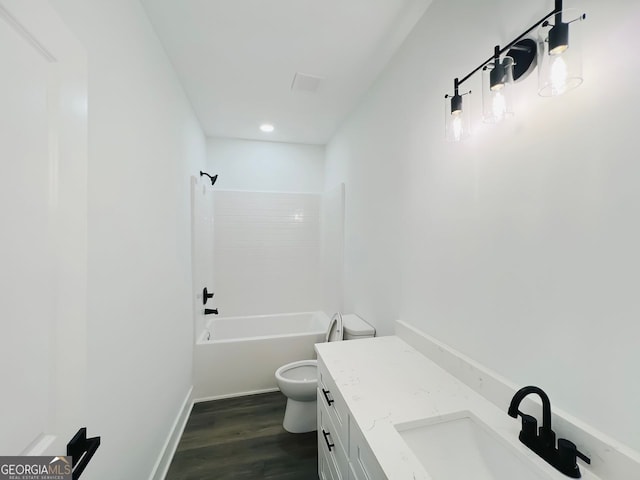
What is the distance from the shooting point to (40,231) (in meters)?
0.59

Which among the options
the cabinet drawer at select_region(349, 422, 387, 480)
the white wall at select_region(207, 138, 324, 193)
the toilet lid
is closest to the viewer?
the cabinet drawer at select_region(349, 422, 387, 480)

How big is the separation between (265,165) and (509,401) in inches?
126

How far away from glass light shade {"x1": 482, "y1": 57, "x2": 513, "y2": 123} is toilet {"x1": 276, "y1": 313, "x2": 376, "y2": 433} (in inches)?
62.4

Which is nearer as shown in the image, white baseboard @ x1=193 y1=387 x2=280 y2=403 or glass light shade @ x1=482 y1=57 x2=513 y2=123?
glass light shade @ x1=482 y1=57 x2=513 y2=123

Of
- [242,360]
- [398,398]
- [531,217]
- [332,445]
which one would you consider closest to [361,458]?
[398,398]

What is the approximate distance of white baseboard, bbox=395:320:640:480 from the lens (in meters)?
0.68

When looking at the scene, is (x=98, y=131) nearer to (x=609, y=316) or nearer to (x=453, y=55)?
(x=453, y=55)

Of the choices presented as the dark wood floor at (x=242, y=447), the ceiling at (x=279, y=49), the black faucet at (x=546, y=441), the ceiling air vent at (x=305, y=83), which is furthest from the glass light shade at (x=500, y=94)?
the dark wood floor at (x=242, y=447)

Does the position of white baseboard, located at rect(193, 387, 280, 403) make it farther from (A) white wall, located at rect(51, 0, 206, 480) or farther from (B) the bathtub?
(A) white wall, located at rect(51, 0, 206, 480)

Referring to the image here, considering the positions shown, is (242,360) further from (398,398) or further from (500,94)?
(500,94)

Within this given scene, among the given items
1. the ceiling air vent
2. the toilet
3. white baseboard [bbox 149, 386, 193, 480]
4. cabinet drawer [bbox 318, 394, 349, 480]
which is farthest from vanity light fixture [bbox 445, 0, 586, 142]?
white baseboard [bbox 149, 386, 193, 480]

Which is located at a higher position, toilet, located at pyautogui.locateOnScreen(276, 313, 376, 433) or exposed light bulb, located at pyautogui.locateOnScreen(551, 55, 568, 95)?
exposed light bulb, located at pyautogui.locateOnScreen(551, 55, 568, 95)

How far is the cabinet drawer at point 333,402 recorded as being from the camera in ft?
3.52

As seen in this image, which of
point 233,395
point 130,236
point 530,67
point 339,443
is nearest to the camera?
point 530,67
